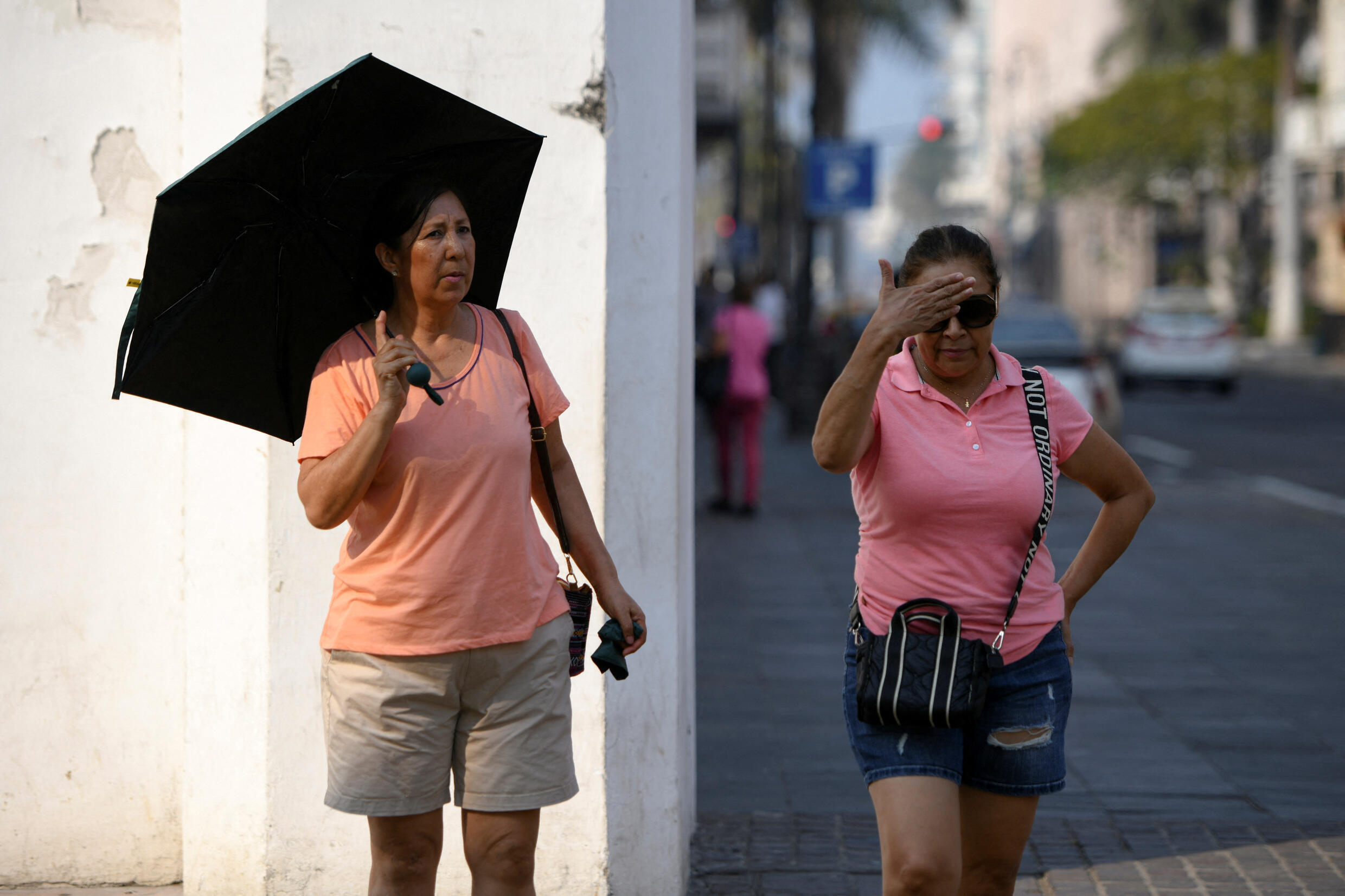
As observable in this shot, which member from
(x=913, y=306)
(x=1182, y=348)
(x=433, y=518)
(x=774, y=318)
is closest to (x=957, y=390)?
(x=913, y=306)

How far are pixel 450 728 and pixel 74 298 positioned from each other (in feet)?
6.75

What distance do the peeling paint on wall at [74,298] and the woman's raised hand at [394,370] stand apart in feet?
6.16

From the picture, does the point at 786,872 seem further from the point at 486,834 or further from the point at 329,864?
the point at 486,834

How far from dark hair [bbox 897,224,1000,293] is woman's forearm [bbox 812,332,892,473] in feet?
0.88

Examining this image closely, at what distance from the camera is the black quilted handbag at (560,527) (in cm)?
325

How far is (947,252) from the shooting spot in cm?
332

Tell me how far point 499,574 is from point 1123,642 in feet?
19.3

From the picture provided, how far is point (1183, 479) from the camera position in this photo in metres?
15.9

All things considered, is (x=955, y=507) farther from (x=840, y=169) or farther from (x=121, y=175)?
(x=840, y=169)

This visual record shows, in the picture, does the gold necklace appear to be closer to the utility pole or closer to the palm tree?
the palm tree

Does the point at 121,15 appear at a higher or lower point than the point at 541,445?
higher

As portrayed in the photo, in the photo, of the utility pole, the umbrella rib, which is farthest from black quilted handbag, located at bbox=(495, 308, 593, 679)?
the utility pole

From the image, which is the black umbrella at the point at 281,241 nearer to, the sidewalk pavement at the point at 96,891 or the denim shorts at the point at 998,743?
the denim shorts at the point at 998,743

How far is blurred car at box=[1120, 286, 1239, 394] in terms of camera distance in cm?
2855
